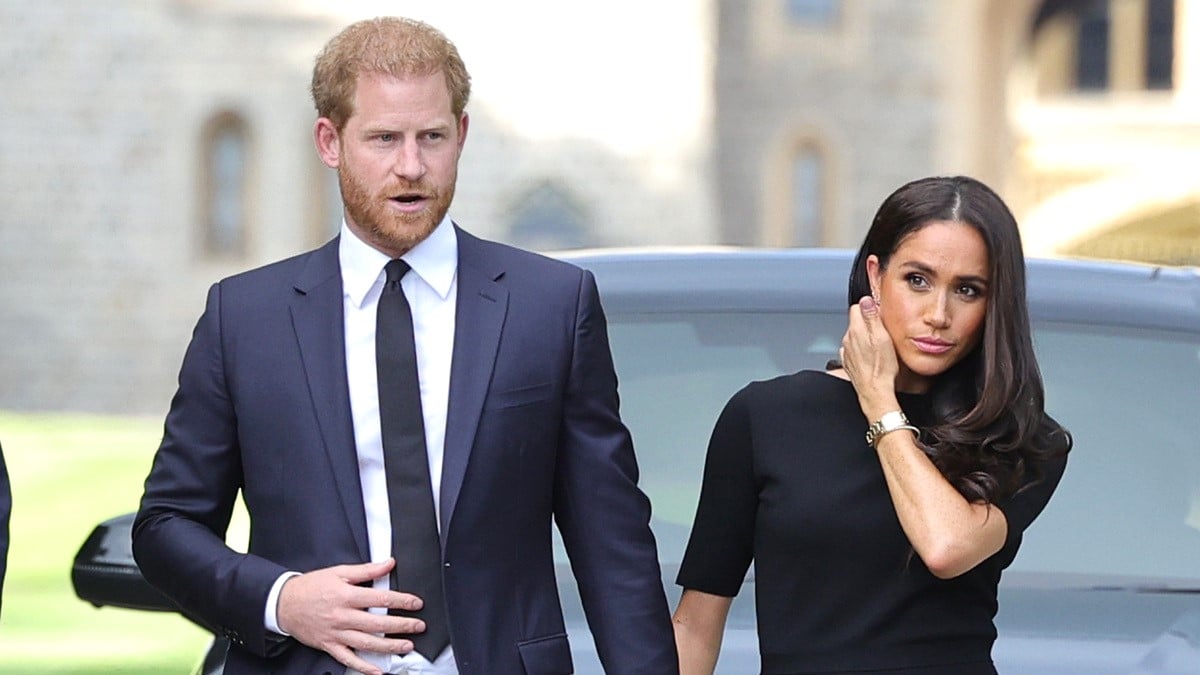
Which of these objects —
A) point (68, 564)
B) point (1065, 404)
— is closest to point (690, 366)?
point (1065, 404)

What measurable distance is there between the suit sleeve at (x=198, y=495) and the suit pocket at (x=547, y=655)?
336 mm

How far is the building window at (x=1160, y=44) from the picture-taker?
4231 cm

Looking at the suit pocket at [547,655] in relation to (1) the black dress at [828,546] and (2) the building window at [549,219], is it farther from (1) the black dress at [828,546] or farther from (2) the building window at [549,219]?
(2) the building window at [549,219]

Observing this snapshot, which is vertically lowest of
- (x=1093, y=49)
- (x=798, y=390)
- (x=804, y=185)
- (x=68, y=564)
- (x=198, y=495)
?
(x=804, y=185)

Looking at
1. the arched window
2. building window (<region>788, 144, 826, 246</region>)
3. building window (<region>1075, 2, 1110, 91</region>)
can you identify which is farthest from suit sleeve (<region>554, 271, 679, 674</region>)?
building window (<region>1075, 2, 1110, 91</region>)

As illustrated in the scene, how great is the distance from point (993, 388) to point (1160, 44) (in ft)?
134

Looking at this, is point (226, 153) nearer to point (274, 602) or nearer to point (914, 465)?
point (274, 602)

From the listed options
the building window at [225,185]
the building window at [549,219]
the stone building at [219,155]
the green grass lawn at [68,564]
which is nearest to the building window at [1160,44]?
the stone building at [219,155]

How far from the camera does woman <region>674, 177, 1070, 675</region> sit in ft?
10.6

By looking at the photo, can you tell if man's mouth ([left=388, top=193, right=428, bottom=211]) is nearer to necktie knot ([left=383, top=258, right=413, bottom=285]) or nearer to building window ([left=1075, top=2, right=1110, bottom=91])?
necktie knot ([left=383, top=258, right=413, bottom=285])

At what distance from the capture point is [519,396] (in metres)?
3.28

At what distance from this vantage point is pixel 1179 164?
3934cm

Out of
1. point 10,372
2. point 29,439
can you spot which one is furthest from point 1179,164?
point 29,439

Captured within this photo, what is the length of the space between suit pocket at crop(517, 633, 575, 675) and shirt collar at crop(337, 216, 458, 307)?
1.61ft
